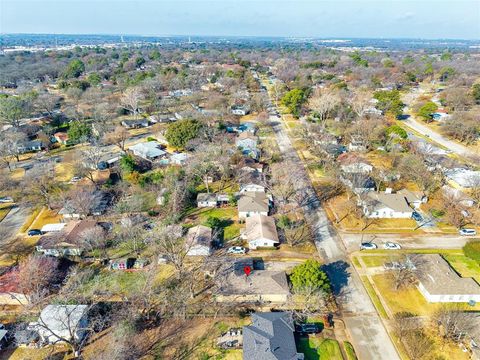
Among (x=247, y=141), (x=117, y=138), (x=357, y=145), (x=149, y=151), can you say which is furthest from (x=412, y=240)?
(x=117, y=138)

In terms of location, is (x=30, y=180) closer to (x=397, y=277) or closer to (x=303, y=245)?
(x=303, y=245)

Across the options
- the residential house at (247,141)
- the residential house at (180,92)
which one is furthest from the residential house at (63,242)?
the residential house at (180,92)

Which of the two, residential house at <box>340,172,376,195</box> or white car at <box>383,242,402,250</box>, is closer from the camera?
white car at <box>383,242,402,250</box>

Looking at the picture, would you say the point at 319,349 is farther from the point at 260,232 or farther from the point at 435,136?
the point at 435,136

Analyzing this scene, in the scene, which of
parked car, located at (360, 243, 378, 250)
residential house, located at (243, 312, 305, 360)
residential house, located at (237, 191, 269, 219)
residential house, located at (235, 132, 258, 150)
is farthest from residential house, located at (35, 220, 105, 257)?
residential house, located at (235, 132, 258, 150)

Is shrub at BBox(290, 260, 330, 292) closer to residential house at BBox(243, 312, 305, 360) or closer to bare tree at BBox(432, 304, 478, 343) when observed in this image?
residential house at BBox(243, 312, 305, 360)

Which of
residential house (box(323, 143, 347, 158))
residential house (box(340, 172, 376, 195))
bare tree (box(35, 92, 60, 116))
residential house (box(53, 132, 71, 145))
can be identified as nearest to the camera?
residential house (box(340, 172, 376, 195))
